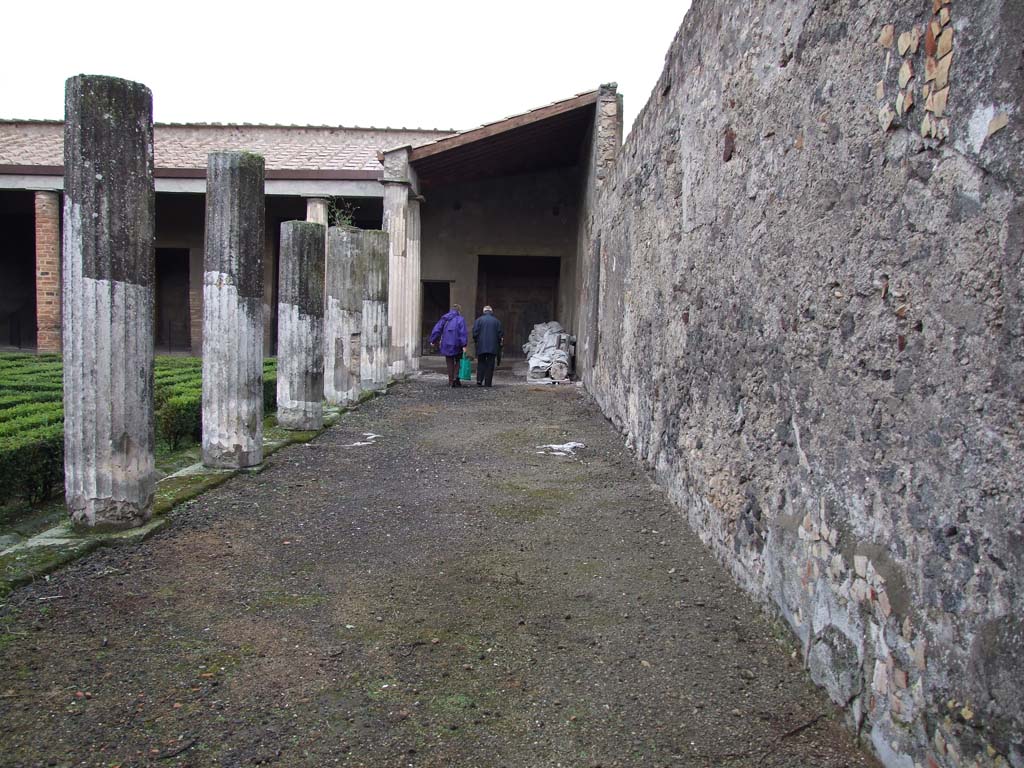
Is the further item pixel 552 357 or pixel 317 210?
pixel 317 210

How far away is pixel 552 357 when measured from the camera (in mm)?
15047

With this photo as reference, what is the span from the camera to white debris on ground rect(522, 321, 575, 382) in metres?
14.8

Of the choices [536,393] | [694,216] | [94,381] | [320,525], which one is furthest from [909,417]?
[536,393]

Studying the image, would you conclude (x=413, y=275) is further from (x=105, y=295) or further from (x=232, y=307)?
(x=105, y=295)

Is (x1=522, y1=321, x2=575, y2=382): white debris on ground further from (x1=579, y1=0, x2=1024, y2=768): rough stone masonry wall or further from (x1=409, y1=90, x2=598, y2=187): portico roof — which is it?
(x1=579, y1=0, x2=1024, y2=768): rough stone masonry wall

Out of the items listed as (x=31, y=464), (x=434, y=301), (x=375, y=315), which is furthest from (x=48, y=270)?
(x=31, y=464)

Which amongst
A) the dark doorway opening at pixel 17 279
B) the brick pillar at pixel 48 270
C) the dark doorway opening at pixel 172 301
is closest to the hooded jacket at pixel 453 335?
the brick pillar at pixel 48 270

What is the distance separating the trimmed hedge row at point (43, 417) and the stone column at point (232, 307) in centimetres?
94

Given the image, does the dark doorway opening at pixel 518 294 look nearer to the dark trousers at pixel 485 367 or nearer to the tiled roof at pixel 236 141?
the tiled roof at pixel 236 141

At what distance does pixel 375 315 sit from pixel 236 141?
8.79 meters

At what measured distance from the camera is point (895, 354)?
2.31m

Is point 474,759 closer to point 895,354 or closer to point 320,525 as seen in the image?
point 895,354

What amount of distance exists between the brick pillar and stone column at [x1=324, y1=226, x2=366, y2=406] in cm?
850

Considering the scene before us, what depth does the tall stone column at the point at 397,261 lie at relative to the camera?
13.6 meters
